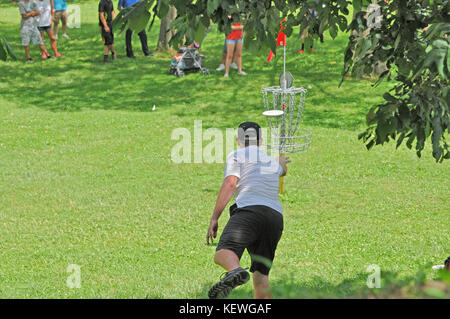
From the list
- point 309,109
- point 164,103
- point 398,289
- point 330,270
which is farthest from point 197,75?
point 398,289

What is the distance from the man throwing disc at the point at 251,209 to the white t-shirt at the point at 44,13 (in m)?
14.2

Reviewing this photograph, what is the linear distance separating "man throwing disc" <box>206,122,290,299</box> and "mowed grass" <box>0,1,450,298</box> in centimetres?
45

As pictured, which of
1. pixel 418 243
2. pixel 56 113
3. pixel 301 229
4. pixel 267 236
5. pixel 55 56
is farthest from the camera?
pixel 55 56

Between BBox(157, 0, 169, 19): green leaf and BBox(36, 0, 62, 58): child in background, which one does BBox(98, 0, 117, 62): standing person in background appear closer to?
BBox(36, 0, 62, 58): child in background

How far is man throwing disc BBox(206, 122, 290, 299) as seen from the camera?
544 centimetres

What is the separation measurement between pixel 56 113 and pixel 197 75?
14.9 ft

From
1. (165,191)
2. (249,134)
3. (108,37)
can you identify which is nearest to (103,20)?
(108,37)

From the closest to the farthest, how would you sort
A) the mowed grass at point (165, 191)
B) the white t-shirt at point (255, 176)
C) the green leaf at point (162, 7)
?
the green leaf at point (162, 7) → the white t-shirt at point (255, 176) → the mowed grass at point (165, 191)

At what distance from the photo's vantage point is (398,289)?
6.99 feet

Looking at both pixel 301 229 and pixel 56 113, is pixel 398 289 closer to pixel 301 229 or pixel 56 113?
pixel 301 229

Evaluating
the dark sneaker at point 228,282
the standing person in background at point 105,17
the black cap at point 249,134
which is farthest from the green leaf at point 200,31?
the standing person in background at point 105,17

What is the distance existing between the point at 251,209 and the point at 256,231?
0.66 feet

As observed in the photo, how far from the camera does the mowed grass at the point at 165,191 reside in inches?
284

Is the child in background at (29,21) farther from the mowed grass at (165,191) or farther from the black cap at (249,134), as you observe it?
the black cap at (249,134)
